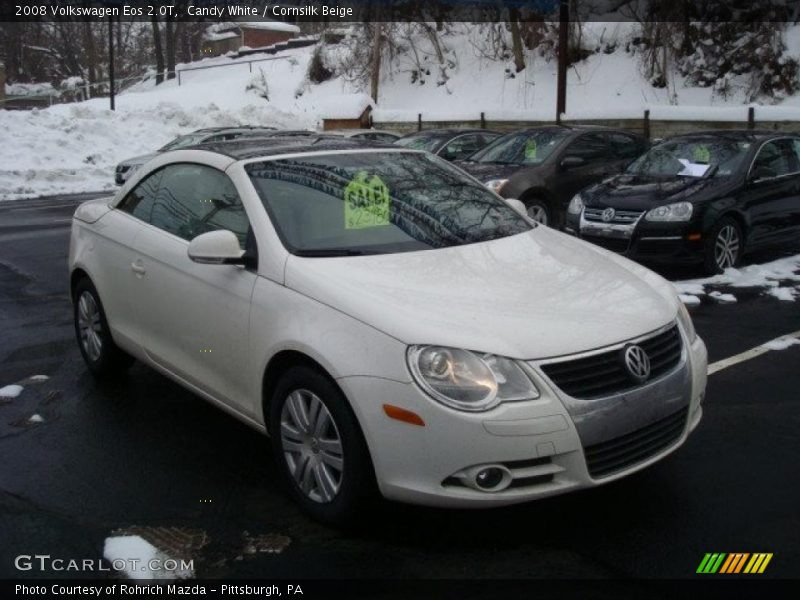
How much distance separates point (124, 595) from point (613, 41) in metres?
30.1

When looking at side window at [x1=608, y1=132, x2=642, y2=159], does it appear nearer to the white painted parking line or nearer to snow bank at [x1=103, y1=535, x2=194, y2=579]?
the white painted parking line

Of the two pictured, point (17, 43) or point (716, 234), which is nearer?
point (716, 234)

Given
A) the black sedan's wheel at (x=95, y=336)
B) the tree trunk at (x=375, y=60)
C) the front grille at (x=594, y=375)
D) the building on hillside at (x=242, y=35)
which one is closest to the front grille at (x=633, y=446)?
the front grille at (x=594, y=375)

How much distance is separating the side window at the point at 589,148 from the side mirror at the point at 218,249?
8.44 metres

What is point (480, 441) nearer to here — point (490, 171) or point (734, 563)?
point (734, 563)

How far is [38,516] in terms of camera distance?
3830 mm

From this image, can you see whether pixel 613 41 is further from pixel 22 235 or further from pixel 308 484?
pixel 308 484

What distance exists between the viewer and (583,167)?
11.8m

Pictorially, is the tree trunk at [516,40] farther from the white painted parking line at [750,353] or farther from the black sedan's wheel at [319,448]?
the black sedan's wheel at [319,448]

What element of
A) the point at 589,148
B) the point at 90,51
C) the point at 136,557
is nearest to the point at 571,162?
the point at 589,148

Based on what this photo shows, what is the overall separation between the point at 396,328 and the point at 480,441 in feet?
1.77

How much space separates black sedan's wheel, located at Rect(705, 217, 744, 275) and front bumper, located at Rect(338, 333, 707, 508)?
566cm

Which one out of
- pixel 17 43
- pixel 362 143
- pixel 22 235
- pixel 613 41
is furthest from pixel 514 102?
pixel 17 43

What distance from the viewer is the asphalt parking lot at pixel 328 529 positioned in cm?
338
